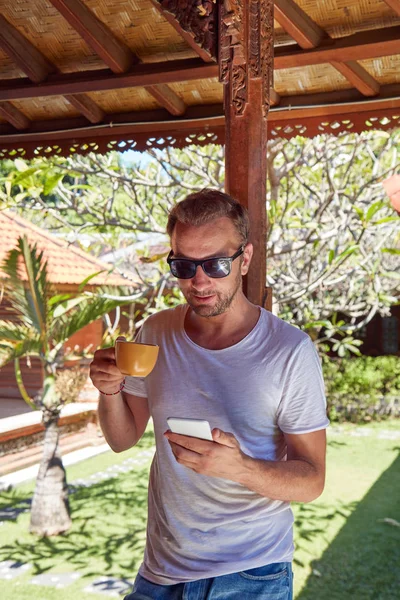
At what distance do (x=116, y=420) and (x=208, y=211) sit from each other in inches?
20.9

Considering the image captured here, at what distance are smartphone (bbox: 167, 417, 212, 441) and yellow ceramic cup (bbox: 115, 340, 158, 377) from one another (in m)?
0.20

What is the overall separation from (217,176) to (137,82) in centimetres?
308

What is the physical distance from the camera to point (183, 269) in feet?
5.28

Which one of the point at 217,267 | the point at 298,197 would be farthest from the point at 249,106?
the point at 298,197

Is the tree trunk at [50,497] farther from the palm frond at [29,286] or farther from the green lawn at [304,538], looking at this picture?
the palm frond at [29,286]

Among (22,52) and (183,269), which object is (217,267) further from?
(22,52)

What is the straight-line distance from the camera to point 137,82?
3010 millimetres

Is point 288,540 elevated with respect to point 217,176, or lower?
lower

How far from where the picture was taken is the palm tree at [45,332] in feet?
20.9

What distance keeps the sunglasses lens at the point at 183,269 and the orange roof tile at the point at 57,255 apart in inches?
326

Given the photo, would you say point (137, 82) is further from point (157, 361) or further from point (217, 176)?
point (217, 176)

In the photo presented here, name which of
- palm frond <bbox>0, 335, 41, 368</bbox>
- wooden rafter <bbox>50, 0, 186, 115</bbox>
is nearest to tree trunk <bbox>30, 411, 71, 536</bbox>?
palm frond <bbox>0, 335, 41, 368</bbox>

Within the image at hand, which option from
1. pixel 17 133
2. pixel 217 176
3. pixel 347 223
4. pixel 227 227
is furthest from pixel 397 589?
pixel 227 227

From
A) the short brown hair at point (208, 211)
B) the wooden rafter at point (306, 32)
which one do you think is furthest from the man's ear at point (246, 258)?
the wooden rafter at point (306, 32)
